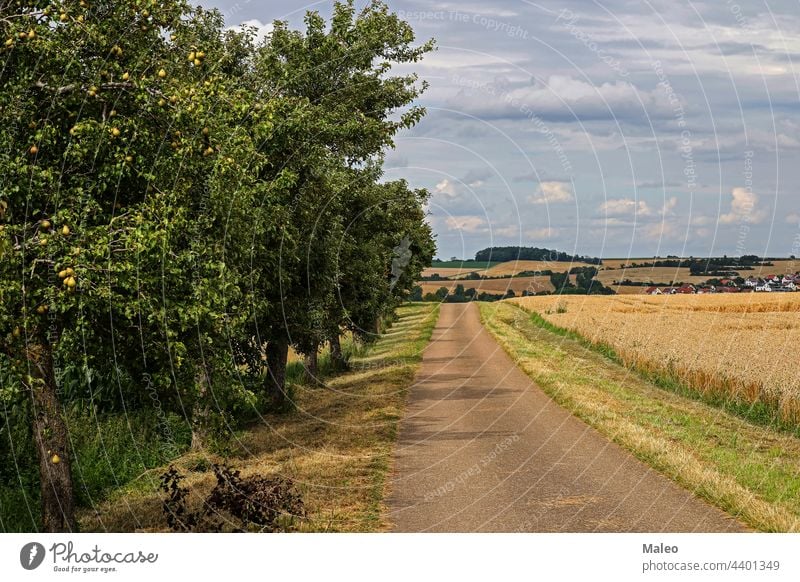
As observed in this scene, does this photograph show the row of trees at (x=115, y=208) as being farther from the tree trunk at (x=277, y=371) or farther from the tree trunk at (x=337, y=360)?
the tree trunk at (x=337, y=360)

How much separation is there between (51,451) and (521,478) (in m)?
7.90

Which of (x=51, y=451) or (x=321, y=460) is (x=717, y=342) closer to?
(x=321, y=460)

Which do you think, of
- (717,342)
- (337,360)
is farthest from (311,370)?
(717,342)

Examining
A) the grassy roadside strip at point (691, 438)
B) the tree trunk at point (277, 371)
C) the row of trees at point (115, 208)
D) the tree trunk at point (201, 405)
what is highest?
the row of trees at point (115, 208)

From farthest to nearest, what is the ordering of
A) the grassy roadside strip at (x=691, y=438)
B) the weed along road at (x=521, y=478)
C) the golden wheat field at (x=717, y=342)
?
the golden wheat field at (x=717, y=342) → the grassy roadside strip at (x=691, y=438) → the weed along road at (x=521, y=478)

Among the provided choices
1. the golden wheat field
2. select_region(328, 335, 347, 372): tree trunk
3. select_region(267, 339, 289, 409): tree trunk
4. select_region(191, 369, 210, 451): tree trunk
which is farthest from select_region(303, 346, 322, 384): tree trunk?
select_region(191, 369, 210, 451): tree trunk

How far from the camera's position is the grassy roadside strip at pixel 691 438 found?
13812 millimetres

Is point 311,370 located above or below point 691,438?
above

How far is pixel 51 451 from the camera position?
12.6 meters

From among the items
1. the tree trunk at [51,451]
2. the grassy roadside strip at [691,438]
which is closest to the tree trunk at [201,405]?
the tree trunk at [51,451]

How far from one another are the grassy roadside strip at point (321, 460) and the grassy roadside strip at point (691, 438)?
516 cm

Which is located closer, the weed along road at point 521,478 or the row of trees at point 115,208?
the row of trees at point 115,208

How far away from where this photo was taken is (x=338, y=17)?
2502 centimetres
